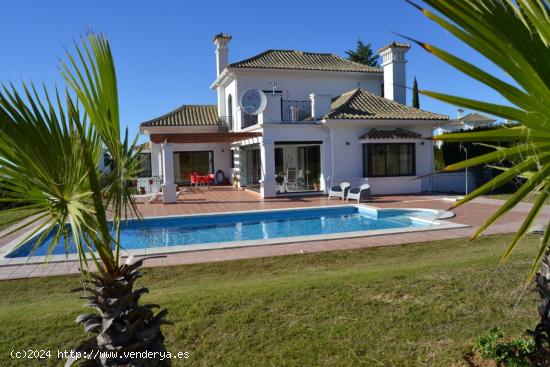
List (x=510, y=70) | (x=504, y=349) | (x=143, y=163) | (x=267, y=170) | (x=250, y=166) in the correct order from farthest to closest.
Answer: (x=250, y=166) < (x=267, y=170) < (x=143, y=163) < (x=504, y=349) < (x=510, y=70)

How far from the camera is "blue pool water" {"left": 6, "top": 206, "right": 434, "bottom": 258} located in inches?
552

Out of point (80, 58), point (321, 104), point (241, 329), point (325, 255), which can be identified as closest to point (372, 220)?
point (325, 255)

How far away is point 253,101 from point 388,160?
7.80 metres

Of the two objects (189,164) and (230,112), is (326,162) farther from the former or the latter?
(189,164)

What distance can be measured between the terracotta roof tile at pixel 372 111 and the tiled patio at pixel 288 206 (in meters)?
4.34

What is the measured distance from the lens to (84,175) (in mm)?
2438

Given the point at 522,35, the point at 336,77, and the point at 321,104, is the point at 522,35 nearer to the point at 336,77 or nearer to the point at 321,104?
the point at 321,104

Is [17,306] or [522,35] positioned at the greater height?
[522,35]

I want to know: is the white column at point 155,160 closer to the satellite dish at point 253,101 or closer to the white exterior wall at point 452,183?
the satellite dish at point 253,101

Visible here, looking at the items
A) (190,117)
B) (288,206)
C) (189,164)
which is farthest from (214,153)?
(288,206)

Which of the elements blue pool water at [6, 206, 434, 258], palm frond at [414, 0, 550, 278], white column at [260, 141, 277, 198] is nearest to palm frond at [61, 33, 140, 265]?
palm frond at [414, 0, 550, 278]

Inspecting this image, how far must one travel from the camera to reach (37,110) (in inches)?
92.8

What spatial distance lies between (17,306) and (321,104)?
62.3ft

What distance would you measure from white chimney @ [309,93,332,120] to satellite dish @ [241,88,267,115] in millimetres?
2857
